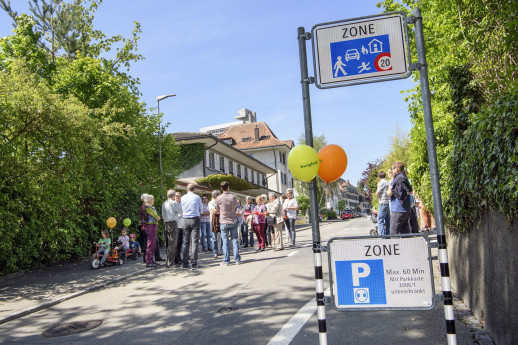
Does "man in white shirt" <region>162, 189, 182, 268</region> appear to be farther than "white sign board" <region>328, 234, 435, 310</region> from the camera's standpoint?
Yes

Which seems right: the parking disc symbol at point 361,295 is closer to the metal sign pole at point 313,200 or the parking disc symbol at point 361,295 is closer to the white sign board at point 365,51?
the metal sign pole at point 313,200

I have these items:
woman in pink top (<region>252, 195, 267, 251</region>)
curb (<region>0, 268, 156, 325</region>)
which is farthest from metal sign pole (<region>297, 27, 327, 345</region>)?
woman in pink top (<region>252, 195, 267, 251</region>)

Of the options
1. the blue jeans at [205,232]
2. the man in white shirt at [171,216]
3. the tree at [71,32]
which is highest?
the tree at [71,32]

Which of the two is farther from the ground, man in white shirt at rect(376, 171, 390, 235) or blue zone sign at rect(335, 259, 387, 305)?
man in white shirt at rect(376, 171, 390, 235)

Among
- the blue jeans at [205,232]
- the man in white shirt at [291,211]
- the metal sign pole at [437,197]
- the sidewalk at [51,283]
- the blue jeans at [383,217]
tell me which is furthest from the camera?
the blue jeans at [205,232]

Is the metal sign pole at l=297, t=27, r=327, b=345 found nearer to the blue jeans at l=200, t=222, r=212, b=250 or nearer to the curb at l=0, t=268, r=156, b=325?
the curb at l=0, t=268, r=156, b=325


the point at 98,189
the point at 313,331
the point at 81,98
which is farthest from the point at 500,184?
the point at 81,98

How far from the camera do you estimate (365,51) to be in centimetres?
398

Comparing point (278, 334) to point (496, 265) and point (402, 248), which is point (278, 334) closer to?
point (402, 248)

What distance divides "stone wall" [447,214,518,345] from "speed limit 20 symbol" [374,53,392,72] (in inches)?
62.2

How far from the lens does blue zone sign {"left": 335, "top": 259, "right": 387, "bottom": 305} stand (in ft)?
12.6

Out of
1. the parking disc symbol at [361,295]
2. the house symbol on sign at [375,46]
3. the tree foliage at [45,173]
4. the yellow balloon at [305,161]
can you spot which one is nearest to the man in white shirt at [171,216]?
the tree foliage at [45,173]

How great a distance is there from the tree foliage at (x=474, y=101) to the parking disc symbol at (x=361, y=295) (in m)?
1.29

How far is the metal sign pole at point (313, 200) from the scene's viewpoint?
149 inches
